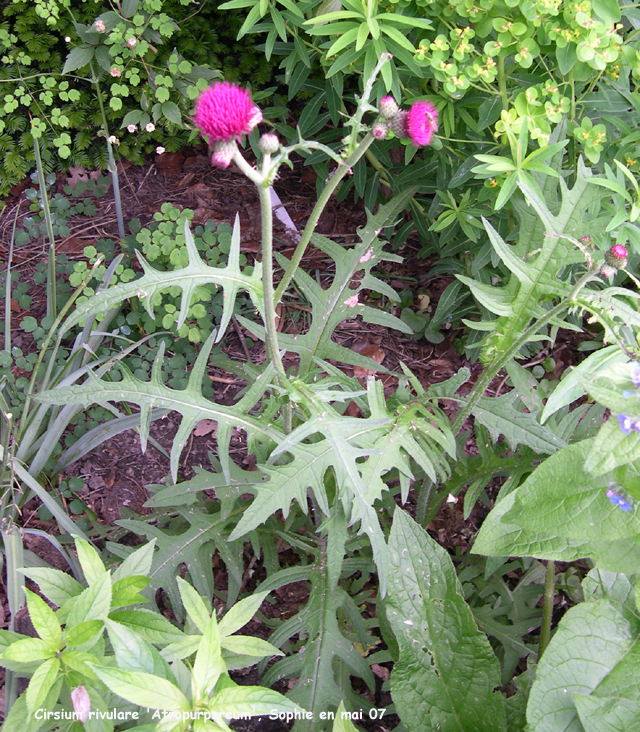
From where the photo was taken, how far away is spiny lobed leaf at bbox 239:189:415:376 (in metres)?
2.07

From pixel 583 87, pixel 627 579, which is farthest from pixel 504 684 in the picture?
pixel 583 87

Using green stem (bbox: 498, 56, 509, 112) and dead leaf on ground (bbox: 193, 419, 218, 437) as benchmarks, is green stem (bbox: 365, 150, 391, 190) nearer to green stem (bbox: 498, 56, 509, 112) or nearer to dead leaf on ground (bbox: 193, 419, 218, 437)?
green stem (bbox: 498, 56, 509, 112)

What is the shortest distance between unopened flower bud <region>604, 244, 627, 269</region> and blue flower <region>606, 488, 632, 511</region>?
1.55ft

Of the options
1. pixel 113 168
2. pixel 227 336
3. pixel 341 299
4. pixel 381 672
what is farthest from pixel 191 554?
pixel 113 168

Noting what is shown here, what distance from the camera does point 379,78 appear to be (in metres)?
1.90

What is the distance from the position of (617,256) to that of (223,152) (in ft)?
2.71

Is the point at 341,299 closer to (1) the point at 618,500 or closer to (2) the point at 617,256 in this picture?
(2) the point at 617,256

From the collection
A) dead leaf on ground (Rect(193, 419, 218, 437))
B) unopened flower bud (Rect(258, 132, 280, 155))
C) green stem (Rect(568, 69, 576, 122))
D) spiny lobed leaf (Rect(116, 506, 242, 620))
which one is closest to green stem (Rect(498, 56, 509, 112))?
green stem (Rect(568, 69, 576, 122))

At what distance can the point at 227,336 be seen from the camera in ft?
9.20

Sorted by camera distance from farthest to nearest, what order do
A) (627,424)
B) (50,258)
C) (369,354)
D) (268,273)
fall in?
(369,354) < (50,258) < (268,273) < (627,424)

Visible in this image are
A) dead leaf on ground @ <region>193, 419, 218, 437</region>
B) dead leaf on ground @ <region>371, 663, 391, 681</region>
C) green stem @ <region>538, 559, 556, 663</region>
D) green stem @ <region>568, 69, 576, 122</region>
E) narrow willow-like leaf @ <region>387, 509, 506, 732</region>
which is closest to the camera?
narrow willow-like leaf @ <region>387, 509, 506, 732</region>

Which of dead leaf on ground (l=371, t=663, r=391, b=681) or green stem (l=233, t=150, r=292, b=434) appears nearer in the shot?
green stem (l=233, t=150, r=292, b=434)

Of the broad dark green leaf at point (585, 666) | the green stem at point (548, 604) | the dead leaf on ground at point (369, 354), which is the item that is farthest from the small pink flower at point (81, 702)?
the dead leaf on ground at point (369, 354)

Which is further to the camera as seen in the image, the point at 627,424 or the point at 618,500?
the point at 618,500
